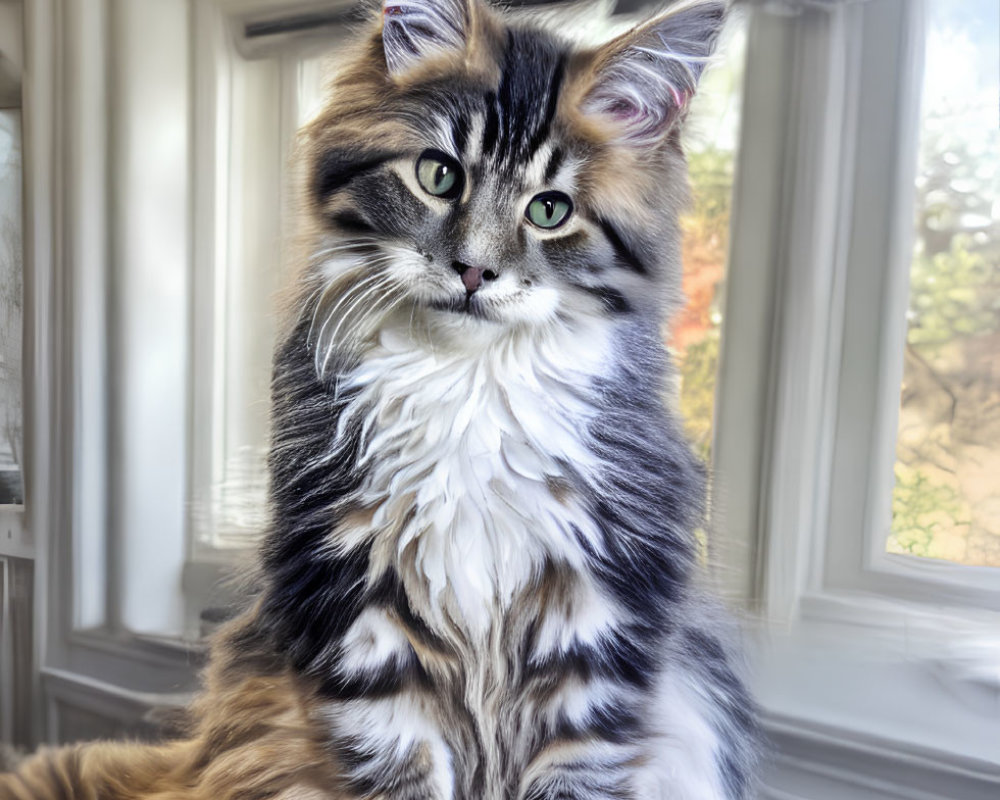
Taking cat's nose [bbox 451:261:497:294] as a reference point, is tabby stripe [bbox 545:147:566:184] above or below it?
above

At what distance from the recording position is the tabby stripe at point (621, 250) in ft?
2.82

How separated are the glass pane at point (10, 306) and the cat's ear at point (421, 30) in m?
0.63

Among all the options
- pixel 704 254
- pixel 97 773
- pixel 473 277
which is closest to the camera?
pixel 473 277

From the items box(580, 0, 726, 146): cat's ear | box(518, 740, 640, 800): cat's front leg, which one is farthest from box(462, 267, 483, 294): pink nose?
box(518, 740, 640, 800): cat's front leg

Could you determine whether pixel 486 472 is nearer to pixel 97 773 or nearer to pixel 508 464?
pixel 508 464

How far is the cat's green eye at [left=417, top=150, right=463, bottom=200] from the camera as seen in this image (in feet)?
2.78

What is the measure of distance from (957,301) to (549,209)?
43cm

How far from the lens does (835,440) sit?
2.88 feet

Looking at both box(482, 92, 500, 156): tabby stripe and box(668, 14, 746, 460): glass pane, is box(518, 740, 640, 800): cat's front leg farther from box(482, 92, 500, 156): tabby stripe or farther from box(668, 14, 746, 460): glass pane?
box(482, 92, 500, 156): tabby stripe

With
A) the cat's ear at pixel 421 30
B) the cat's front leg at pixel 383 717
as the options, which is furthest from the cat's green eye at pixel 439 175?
the cat's front leg at pixel 383 717

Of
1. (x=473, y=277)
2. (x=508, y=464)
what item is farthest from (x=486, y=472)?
(x=473, y=277)

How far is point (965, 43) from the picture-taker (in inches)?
32.9

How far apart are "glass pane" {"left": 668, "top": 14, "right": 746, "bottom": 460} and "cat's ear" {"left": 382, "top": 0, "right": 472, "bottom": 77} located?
0.88 ft

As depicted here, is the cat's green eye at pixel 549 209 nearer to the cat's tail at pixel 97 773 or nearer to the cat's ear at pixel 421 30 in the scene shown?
the cat's ear at pixel 421 30
